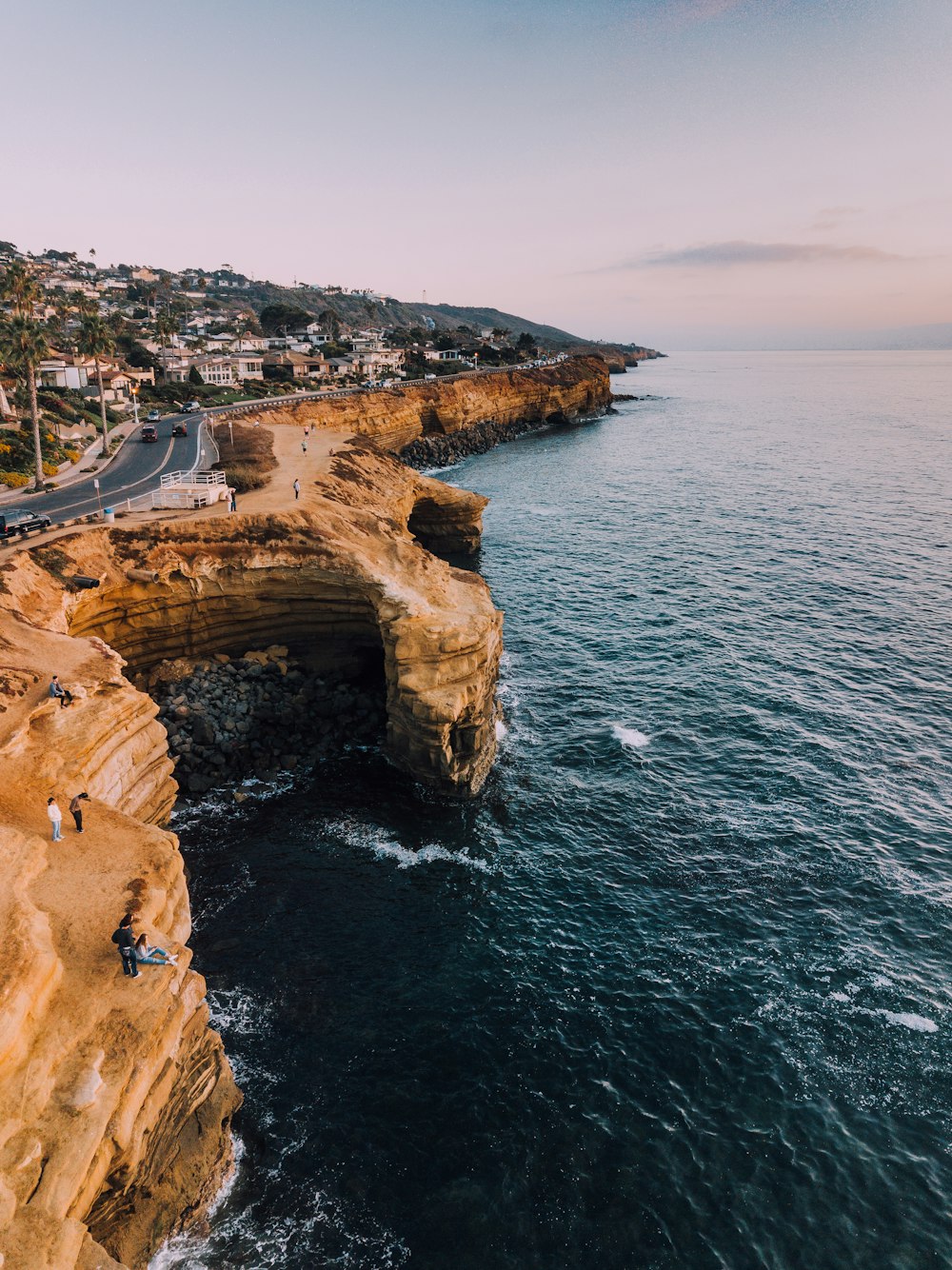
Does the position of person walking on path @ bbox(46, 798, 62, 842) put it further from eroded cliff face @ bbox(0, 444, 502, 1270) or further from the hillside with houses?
the hillside with houses

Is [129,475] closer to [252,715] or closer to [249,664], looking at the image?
[249,664]

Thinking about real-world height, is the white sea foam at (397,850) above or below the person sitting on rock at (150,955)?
below

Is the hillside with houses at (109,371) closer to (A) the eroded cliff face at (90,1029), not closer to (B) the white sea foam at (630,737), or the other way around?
(A) the eroded cliff face at (90,1029)

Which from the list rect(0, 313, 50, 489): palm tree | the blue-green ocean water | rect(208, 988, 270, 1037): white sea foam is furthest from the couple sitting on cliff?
rect(0, 313, 50, 489): palm tree

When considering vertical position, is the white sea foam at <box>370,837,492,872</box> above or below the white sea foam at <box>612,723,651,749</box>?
below

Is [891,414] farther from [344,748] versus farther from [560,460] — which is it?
[344,748]

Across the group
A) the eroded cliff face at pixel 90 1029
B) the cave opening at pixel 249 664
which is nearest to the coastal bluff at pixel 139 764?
the eroded cliff face at pixel 90 1029

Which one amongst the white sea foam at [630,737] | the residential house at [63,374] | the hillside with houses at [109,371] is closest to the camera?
the white sea foam at [630,737]
